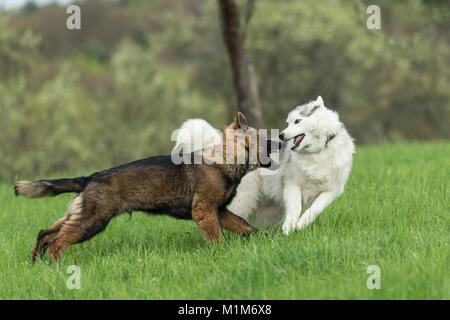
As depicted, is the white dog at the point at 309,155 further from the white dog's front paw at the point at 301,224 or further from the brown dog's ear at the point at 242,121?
the brown dog's ear at the point at 242,121

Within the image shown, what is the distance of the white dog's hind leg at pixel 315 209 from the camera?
5492 millimetres

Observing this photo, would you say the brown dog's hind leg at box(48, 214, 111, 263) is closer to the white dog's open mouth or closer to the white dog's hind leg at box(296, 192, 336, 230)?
the white dog's hind leg at box(296, 192, 336, 230)

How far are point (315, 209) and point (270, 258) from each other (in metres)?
1.42

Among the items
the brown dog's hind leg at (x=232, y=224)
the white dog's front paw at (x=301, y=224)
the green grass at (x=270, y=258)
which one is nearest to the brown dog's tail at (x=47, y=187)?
the green grass at (x=270, y=258)

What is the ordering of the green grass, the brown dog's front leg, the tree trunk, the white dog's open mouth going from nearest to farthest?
1. the green grass
2. the brown dog's front leg
3. the white dog's open mouth
4. the tree trunk

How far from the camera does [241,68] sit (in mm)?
11789

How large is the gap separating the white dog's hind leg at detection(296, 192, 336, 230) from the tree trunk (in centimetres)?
605

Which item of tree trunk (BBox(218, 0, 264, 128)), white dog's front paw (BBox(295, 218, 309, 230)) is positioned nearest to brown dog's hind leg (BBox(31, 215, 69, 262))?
white dog's front paw (BBox(295, 218, 309, 230))

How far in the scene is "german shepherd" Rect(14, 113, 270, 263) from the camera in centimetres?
509

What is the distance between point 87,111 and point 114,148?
407 cm

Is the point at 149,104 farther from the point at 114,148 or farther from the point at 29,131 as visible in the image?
the point at 29,131

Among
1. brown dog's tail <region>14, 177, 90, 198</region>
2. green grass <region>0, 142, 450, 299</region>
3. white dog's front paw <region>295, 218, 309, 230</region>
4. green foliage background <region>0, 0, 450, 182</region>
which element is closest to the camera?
green grass <region>0, 142, 450, 299</region>

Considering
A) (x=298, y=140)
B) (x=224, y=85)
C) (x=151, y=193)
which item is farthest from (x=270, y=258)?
(x=224, y=85)

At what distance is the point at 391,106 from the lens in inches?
1110
